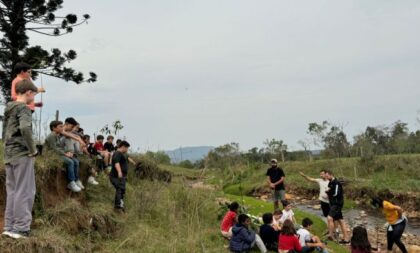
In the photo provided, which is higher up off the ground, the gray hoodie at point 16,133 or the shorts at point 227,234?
the gray hoodie at point 16,133

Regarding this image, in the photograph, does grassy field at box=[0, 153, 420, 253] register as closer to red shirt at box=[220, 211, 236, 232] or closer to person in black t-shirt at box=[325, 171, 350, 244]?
red shirt at box=[220, 211, 236, 232]

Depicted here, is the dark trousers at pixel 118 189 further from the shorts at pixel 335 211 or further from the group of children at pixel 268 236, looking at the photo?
the shorts at pixel 335 211

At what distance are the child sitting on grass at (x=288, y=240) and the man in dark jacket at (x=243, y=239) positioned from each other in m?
0.46

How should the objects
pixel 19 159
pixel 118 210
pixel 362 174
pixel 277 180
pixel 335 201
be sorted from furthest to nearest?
1. pixel 362 174
2. pixel 277 180
3. pixel 335 201
4. pixel 118 210
5. pixel 19 159

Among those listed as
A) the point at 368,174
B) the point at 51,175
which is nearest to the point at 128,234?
the point at 51,175

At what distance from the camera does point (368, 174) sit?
70.1ft

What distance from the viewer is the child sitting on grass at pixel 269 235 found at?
25.4 ft

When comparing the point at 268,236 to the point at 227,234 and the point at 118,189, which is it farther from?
the point at 118,189

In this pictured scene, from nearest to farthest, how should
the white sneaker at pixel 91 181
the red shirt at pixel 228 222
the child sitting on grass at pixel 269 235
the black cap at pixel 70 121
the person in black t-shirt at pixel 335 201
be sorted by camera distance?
the black cap at pixel 70 121 < the child sitting on grass at pixel 269 235 < the red shirt at pixel 228 222 < the white sneaker at pixel 91 181 < the person in black t-shirt at pixel 335 201

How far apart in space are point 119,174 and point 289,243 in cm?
330

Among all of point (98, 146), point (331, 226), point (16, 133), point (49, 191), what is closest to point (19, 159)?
point (16, 133)

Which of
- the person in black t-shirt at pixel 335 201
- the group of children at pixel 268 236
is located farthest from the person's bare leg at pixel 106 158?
the person in black t-shirt at pixel 335 201

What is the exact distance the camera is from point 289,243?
710cm

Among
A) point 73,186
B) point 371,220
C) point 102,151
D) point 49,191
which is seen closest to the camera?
point 49,191
